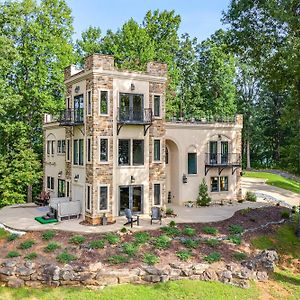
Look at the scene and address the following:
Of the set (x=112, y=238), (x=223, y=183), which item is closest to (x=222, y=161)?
(x=223, y=183)

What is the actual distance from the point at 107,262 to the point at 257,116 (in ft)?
120

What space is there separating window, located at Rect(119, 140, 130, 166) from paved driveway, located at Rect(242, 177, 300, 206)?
13.2 m

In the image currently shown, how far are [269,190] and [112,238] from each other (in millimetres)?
19496

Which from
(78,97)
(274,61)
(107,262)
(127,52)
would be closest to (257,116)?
(127,52)

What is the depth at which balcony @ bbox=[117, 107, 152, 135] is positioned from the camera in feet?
63.5

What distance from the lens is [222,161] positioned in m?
25.6

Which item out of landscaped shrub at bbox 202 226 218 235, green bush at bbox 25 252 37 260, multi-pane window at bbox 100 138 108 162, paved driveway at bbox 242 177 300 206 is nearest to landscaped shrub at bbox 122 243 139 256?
green bush at bbox 25 252 37 260

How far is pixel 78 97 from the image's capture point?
68.5 ft

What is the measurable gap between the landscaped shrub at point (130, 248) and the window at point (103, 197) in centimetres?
390

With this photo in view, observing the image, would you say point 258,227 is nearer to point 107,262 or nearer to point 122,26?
point 107,262

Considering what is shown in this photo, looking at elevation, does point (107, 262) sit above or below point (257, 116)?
below

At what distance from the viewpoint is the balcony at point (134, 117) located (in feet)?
63.5

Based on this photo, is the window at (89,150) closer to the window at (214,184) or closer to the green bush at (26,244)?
the green bush at (26,244)

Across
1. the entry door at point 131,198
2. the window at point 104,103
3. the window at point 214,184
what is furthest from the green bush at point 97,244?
the window at point 214,184
